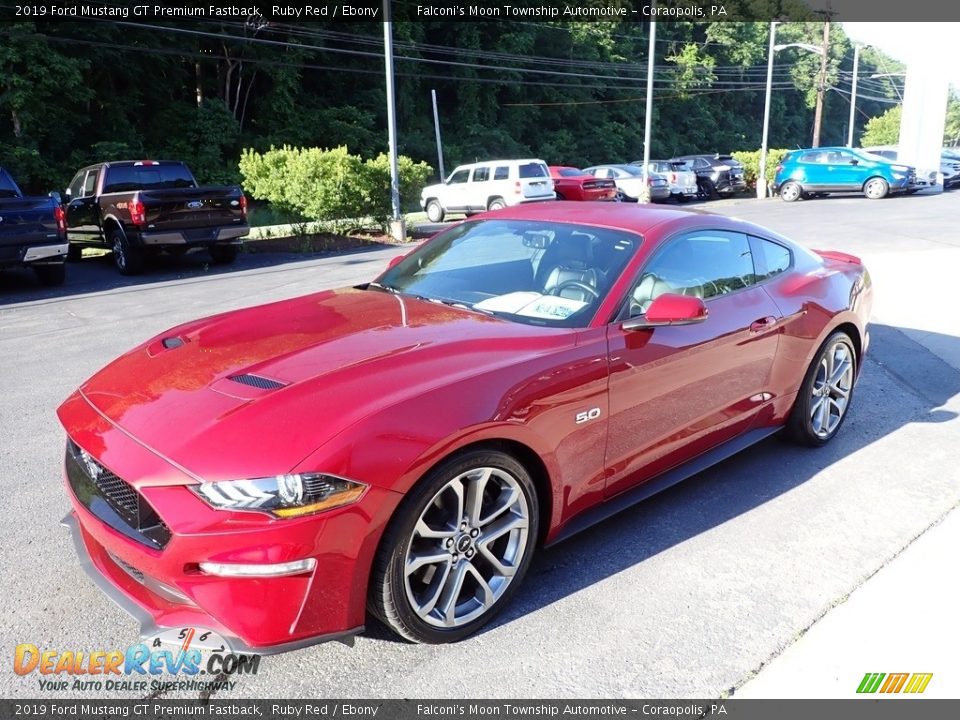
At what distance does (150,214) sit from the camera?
1242cm

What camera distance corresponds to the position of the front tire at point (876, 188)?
27.3 meters

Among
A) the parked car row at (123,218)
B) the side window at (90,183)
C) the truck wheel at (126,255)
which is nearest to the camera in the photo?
the parked car row at (123,218)

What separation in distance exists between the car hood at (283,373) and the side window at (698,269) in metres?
0.67

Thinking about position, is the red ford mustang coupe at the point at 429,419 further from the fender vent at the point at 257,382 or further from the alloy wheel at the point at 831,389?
the alloy wheel at the point at 831,389

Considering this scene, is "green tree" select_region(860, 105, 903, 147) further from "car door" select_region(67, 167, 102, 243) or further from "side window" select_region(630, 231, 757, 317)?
"side window" select_region(630, 231, 757, 317)

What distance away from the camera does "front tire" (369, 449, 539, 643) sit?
8.80ft

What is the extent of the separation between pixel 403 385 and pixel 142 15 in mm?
35566

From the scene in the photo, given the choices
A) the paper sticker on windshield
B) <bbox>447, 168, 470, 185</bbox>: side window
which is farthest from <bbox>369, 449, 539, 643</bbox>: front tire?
<bbox>447, 168, 470, 185</bbox>: side window

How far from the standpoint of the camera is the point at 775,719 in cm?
254

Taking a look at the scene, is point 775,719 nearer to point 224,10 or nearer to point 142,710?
point 142,710

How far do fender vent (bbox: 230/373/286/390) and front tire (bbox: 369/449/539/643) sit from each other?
0.66m

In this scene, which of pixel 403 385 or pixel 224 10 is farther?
pixel 224 10

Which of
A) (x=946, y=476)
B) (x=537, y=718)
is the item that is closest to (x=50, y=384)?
(x=537, y=718)
